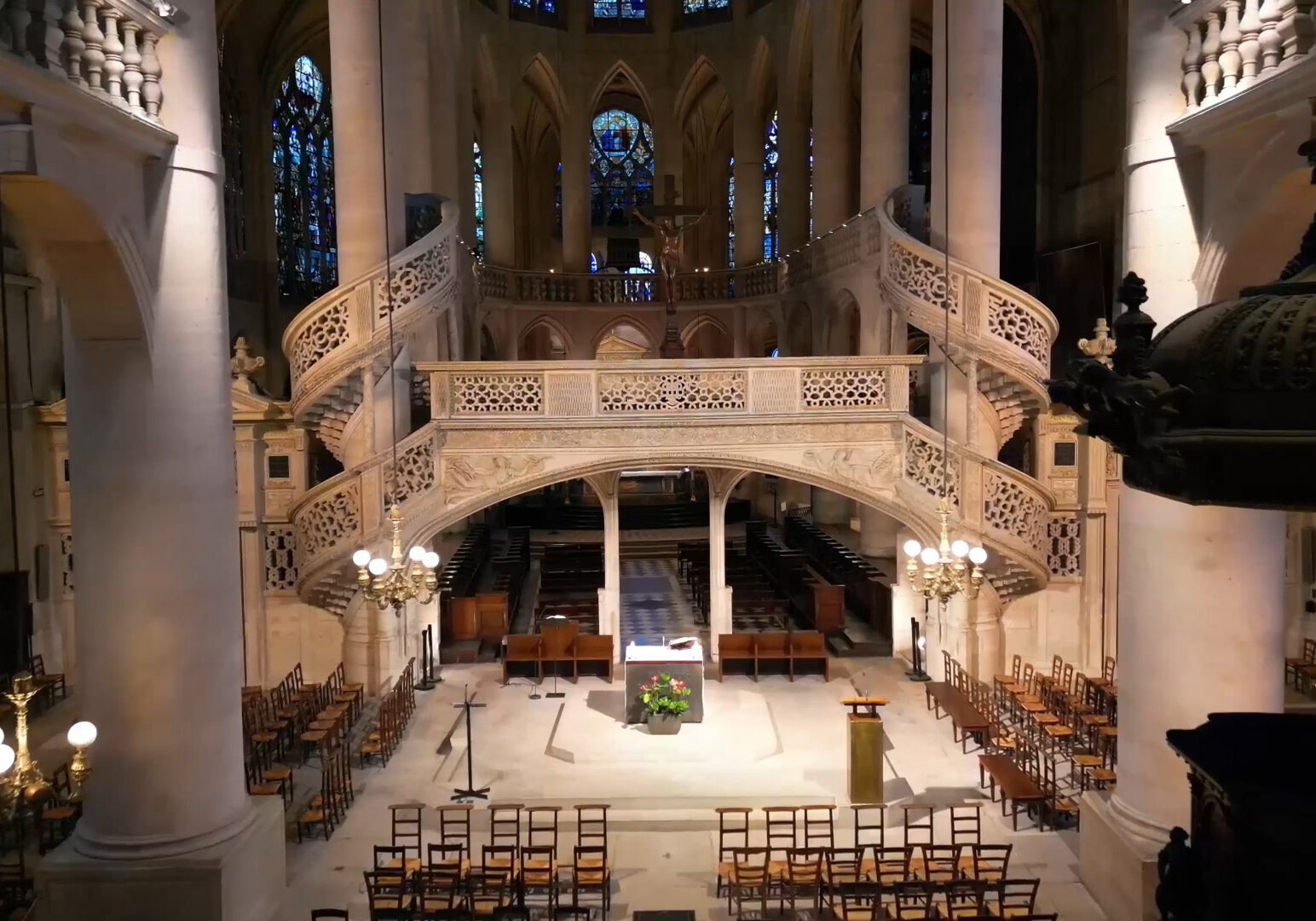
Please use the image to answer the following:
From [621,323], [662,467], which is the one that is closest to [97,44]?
[662,467]

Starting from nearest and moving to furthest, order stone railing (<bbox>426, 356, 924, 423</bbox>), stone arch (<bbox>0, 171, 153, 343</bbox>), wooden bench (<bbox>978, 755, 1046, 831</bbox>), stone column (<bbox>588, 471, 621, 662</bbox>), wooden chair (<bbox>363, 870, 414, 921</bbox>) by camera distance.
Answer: stone arch (<bbox>0, 171, 153, 343</bbox>)
wooden chair (<bbox>363, 870, 414, 921</bbox>)
wooden bench (<bbox>978, 755, 1046, 831</bbox>)
stone railing (<bbox>426, 356, 924, 423</bbox>)
stone column (<bbox>588, 471, 621, 662</bbox>)

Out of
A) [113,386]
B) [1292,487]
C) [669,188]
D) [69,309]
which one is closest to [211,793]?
[113,386]

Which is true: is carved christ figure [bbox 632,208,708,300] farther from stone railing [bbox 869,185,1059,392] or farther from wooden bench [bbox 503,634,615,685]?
wooden bench [bbox 503,634,615,685]

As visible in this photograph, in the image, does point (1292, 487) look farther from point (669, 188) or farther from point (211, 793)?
point (669, 188)

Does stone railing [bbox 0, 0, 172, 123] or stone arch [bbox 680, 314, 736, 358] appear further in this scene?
stone arch [bbox 680, 314, 736, 358]

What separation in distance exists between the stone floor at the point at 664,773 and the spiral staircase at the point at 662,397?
2903mm

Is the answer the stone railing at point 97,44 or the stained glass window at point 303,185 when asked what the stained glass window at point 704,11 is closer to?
the stained glass window at point 303,185

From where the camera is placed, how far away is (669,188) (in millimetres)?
23297

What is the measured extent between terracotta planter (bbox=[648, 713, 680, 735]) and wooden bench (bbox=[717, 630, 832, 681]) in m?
2.65

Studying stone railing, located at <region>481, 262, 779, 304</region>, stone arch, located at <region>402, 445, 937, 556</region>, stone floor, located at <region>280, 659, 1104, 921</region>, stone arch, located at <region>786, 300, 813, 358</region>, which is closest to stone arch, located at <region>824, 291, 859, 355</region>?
stone arch, located at <region>786, 300, 813, 358</region>

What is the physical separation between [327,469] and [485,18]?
13052 millimetres

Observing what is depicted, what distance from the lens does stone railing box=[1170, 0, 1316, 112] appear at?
6.02m

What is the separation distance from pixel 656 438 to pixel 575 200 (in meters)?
14.7

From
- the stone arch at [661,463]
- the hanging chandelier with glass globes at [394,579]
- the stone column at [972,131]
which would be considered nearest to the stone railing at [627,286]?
the stone column at [972,131]
